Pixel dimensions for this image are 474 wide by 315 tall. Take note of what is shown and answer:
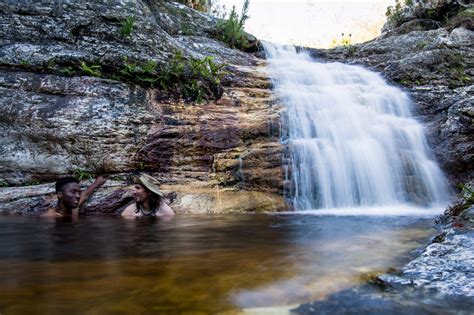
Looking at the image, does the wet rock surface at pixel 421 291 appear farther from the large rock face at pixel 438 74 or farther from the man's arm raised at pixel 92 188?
the large rock face at pixel 438 74

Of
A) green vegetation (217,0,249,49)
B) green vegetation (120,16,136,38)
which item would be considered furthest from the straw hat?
green vegetation (217,0,249,49)

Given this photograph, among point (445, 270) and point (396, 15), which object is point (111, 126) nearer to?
point (445, 270)

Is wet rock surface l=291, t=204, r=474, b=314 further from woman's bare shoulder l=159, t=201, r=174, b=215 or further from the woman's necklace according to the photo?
the woman's necklace

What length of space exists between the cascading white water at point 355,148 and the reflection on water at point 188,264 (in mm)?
2355

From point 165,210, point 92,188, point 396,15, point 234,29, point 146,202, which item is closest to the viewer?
point 165,210

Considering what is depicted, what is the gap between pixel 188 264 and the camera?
7.74ft

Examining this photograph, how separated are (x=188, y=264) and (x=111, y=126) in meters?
4.99

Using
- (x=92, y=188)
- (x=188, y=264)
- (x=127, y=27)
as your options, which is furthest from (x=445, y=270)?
(x=127, y=27)

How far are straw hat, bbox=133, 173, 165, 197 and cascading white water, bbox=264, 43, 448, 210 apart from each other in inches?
94.2

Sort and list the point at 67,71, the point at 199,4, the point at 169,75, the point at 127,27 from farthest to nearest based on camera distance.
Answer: the point at 199,4 < the point at 127,27 < the point at 169,75 < the point at 67,71

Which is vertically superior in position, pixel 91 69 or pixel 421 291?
pixel 91 69

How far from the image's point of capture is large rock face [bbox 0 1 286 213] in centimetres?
641

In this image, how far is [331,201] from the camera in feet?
21.0

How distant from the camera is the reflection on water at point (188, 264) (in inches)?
65.5
